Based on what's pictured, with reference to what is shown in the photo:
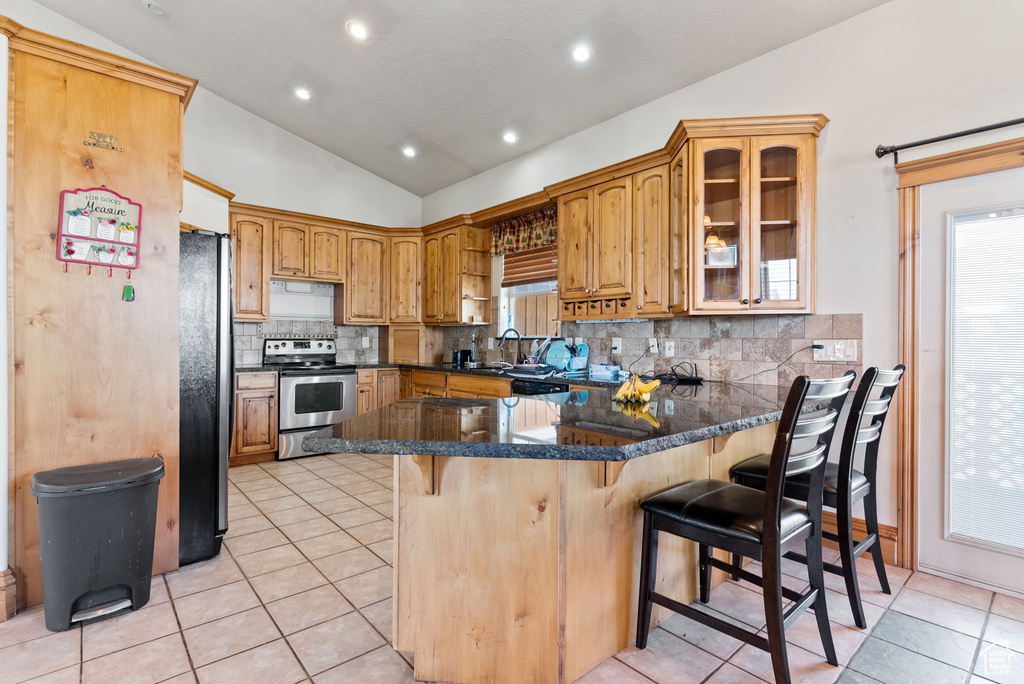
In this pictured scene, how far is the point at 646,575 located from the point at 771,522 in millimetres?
502

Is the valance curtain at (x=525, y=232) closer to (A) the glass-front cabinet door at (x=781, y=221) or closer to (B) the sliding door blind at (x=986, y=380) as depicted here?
(A) the glass-front cabinet door at (x=781, y=221)

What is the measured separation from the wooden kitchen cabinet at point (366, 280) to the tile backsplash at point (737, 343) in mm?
2560

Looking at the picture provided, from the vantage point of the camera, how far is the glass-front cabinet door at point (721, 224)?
9.20ft

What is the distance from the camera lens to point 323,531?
2.89 m

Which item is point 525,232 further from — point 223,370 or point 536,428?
point 536,428

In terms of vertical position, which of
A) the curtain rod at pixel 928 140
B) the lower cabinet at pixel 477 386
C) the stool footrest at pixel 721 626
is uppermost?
the curtain rod at pixel 928 140

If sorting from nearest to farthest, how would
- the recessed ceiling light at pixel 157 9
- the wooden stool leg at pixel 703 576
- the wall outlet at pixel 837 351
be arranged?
the wooden stool leg at pixel 703 576, the wall outlet at pixel 837 351, the recessed ceiling light at pixel 157 9

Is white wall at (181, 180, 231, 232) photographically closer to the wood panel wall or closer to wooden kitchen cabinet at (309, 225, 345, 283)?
wooden kitchen cabinet at (309, 225, 345, 283)

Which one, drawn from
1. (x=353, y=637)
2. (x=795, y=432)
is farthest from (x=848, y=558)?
(x=353, y=637)

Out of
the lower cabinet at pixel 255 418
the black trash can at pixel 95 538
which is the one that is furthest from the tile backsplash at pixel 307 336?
the black trash can at pixel 95 538

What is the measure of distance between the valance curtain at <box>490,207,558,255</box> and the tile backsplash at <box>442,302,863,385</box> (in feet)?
3.25

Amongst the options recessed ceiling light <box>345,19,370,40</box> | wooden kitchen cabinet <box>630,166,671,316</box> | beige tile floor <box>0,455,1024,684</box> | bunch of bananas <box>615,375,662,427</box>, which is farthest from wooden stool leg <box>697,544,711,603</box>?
recessed ceiling light <box>345,19,370,40</box>

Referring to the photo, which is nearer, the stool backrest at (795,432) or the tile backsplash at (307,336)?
the stool backrest at (795,432)

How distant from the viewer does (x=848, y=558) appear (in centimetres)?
188
